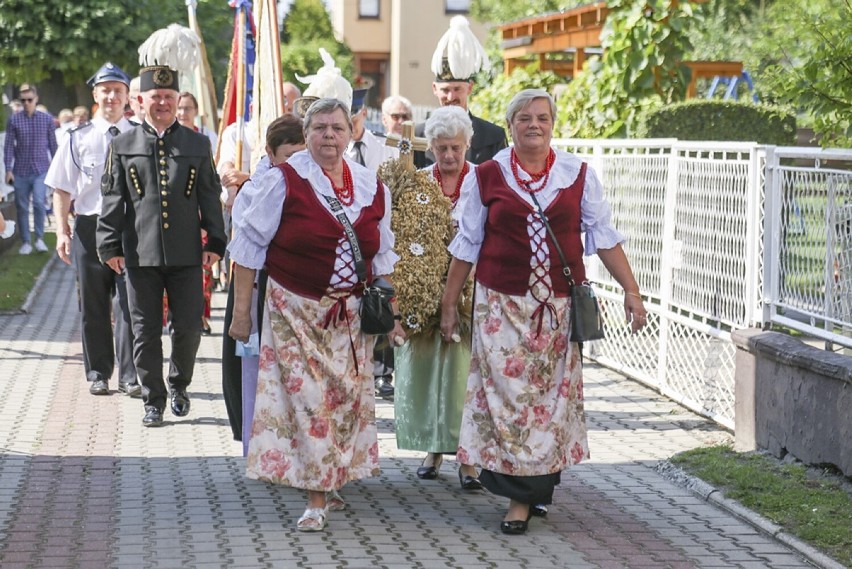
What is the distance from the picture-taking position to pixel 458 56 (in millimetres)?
9312

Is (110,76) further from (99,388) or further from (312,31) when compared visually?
(312,31)

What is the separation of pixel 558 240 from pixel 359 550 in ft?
5.25

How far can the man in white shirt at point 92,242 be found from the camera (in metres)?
10.3

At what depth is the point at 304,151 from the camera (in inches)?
270

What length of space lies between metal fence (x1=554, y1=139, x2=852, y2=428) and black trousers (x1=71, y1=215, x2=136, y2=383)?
Result: 12.0 feet

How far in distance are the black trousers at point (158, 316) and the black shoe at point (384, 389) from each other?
1.41m

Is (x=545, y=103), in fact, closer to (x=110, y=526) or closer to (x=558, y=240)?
(x=558, y=240)

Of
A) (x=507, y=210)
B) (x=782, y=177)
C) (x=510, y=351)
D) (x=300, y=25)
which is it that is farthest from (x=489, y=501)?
(x=300, y=25)

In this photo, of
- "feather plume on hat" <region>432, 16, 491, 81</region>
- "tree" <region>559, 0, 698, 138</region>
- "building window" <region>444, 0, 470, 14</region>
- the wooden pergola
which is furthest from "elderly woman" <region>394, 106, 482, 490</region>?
"building window" <region>444, 0, 470, 14</region>

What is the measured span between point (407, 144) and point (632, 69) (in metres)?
Result: 7.55

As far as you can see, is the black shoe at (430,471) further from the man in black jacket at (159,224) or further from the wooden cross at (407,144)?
the man in black jacket at (159,224)

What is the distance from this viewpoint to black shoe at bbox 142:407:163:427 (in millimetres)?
9297

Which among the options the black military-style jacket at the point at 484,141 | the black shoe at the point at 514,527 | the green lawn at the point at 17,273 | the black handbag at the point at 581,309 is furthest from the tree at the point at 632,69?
the black shoe at the point at 514,527

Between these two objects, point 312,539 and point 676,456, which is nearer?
point 312,539
